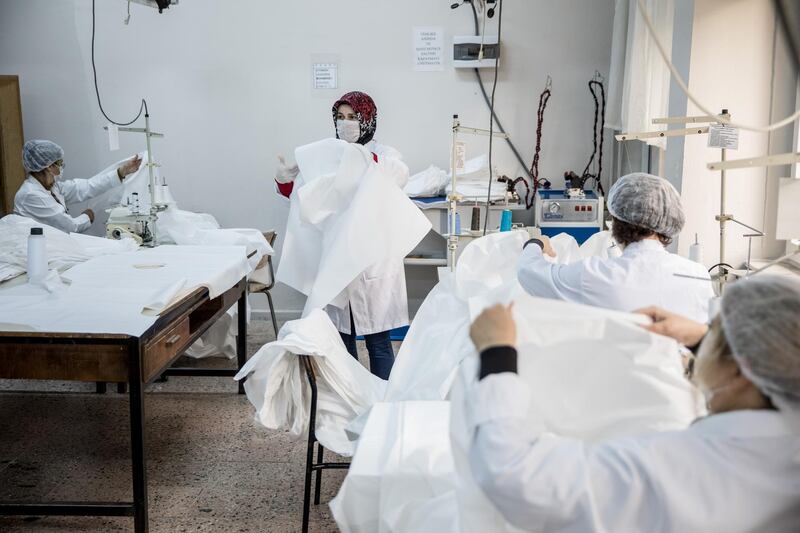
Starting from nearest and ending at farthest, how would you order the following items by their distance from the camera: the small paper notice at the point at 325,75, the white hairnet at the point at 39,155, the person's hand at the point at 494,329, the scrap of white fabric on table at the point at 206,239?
the person's hand at the point at 494,329 → the scrap of white fabric on table at the point at 206,239 → the white hairnet at the point at 39,155 → the small paper notice at the point at 325,75

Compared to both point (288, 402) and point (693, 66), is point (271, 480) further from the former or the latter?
point (693, 66)

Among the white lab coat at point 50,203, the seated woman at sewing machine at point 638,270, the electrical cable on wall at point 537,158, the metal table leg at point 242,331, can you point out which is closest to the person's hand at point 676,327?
the seated woman at sewing machine at point 638,270

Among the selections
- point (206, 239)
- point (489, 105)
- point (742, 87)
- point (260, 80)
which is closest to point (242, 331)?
point (206, 239)

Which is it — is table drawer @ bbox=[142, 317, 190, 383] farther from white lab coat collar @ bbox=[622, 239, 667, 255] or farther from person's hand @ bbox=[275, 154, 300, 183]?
white lab coat collar @ bbox=[622, 239, 667, 255]

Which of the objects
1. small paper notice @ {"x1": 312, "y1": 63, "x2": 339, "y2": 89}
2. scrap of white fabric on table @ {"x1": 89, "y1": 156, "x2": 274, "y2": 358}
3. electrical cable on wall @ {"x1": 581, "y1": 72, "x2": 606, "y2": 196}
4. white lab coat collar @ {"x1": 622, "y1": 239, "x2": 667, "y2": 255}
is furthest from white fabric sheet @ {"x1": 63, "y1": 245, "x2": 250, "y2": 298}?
electrical cable on wall @ {"x1": 581, "y1": 72, "x2": 606, "y2": 196}

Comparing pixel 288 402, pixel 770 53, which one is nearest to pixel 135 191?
pixel 288 402

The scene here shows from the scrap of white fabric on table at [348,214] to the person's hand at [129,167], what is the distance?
1.56 metres

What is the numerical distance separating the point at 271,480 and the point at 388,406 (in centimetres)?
105

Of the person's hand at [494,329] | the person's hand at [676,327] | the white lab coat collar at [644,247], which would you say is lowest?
the person's hand at [676,327]

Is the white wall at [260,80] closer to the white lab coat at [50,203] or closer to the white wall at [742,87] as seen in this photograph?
the white lab coat at [50,203]

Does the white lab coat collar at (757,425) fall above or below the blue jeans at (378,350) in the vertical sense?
above

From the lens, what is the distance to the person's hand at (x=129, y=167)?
161 inches

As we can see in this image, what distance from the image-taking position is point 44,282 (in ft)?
7.40

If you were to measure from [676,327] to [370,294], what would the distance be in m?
1.80
